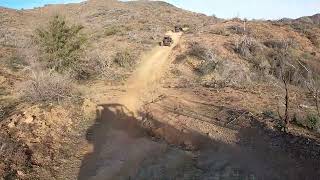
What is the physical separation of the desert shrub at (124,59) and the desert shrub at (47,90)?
207 inches

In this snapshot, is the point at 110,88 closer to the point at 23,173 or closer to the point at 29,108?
the point at 29,108

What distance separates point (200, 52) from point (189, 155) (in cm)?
1258

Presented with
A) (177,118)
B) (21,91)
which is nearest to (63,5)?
(21,91)

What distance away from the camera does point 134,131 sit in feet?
42.0

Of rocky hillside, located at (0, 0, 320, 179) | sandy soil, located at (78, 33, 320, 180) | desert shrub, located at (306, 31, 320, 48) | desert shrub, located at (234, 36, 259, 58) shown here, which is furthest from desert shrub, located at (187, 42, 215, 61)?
desert shrub, located at (306, 31, 320, 48)

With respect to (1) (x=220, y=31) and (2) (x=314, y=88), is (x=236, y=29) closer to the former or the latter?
(1) (x=220, y=31)

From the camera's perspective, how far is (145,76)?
19.2m

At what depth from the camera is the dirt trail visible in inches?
609

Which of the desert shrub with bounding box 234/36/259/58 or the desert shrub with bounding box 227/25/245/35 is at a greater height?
the desert shrub with bounding box 227/25/245/35

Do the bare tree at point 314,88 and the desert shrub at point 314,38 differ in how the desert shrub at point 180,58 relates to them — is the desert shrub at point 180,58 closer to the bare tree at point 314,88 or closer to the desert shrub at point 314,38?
the bare tree at point 314,88

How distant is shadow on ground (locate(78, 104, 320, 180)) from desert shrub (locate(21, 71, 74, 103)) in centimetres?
240

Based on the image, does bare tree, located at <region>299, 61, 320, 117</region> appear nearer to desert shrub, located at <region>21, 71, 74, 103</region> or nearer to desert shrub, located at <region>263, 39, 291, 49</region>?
desert shrub, located at <region>21, 71, 74, 103</region>

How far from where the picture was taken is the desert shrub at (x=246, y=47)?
967 inches

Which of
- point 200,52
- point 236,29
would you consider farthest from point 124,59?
point 236,29
